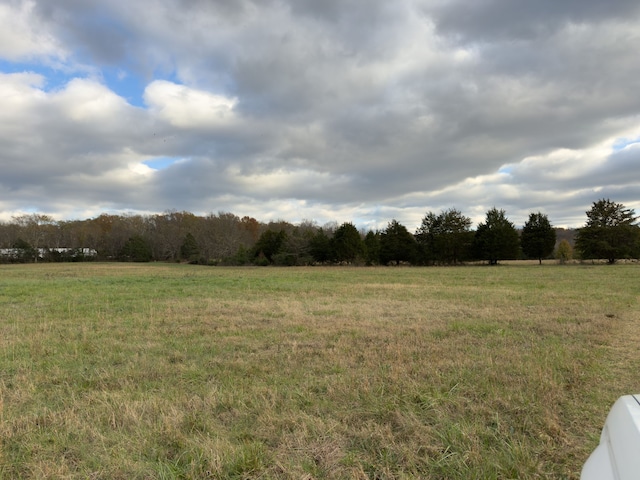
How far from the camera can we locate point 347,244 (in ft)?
193

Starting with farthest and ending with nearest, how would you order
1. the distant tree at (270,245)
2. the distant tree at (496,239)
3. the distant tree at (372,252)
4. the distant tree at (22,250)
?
1. the distant tree at (22,250)
2. the distant tree at (270,245)
3. the distant tree at (372,252)
4. the distant tree at (496,239)

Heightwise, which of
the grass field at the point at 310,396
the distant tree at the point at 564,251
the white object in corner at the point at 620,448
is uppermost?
the distant tree at the point at 564,251

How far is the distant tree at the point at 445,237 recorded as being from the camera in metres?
56.7

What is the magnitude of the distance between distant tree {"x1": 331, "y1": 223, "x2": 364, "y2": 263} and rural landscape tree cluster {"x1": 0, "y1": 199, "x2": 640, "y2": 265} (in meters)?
0.11

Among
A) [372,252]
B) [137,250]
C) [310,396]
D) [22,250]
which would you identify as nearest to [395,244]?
[372,252]

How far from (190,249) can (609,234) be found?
72912mm

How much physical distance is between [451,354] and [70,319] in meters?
10.9

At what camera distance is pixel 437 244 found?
57094mm

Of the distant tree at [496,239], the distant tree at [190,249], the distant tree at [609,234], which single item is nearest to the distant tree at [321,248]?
the distant tree at [496,239]

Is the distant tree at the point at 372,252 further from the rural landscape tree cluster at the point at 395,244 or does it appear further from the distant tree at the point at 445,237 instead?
the distant tree at the point at 445,237

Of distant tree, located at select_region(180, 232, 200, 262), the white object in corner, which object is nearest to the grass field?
the white object in corner

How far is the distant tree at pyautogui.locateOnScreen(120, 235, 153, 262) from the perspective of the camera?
294 feet

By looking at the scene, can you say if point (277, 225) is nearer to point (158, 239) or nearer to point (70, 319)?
point (158, 239)

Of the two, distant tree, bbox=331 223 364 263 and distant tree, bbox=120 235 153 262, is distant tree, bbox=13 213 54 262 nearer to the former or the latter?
distant tree, bbox=120 235 153 262
